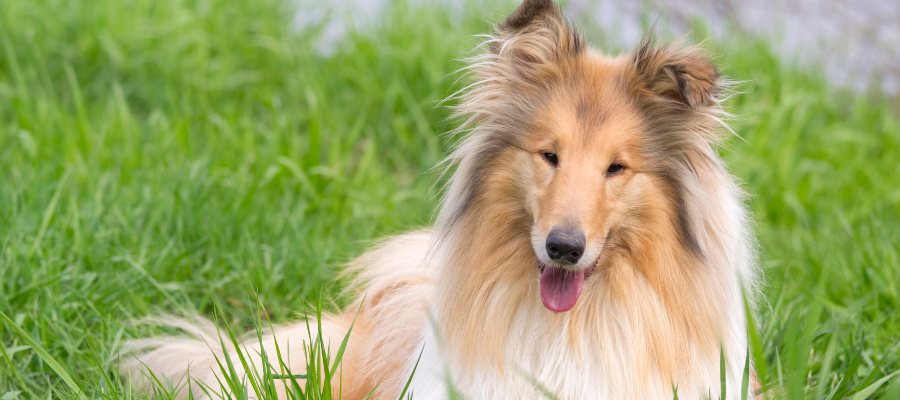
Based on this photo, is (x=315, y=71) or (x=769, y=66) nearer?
(x=315, y=71)

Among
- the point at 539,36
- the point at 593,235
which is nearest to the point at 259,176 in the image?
the point at 539,36

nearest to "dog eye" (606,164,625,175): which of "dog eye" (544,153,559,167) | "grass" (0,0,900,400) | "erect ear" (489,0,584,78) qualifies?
"dog eye" (544,153,559,167)

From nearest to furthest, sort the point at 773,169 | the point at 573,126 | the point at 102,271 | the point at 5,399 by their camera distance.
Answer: the point at 573,126 → the point at 5,399 → the point at 102,271 → the point at 773,169

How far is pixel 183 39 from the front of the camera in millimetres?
5781

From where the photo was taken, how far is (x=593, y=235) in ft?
7.62

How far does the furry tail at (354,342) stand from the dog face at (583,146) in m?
0.62

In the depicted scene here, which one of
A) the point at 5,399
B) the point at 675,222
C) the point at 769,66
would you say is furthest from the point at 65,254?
the point at 769,66

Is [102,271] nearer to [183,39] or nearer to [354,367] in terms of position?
[354,367]

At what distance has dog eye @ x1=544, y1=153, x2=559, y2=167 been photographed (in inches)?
96.5

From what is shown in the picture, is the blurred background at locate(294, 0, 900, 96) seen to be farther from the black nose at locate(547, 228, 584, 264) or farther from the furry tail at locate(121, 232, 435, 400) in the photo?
the black nose at locate(547, 228, 584, 264)

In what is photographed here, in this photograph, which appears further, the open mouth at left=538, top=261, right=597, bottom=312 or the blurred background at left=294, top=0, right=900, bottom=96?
the blurred background at left=294, top=0, right=900, bottom=96

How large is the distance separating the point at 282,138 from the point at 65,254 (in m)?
1.71

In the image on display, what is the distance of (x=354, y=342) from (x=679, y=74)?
1.68 meters

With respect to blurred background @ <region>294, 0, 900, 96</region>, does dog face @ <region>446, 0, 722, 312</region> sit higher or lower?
lower
